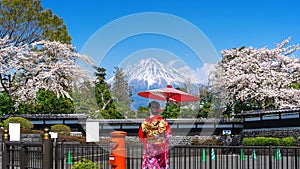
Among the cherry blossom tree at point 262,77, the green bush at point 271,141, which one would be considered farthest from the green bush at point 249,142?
the cherry blossom tree at point 262,77

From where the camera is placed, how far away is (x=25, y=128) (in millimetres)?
28828

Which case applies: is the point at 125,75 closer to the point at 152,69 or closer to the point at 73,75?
the point at 152,69

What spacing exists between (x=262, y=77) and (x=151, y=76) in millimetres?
31313

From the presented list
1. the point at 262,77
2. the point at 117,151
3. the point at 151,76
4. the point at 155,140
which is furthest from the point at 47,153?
the point at 262,77

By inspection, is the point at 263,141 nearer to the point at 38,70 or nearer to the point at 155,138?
the point at 38,70

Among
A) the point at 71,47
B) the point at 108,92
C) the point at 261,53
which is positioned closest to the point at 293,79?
the point at 261,53

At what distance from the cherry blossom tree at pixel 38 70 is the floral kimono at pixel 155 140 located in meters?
24.1

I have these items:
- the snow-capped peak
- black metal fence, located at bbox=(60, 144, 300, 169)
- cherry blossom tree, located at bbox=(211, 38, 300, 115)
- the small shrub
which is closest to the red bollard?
black metal fence, located at bbox=(60, 144, 300, 169)

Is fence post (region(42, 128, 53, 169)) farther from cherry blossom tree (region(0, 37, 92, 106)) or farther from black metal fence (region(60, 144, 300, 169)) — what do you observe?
cherry blossom tree (region(0, 37, 92, 106))

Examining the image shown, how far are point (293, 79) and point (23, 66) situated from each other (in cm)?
2230

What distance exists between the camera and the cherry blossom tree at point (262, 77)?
40.9 m

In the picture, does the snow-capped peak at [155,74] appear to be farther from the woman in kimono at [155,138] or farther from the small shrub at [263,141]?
the small shrub at [263,141]

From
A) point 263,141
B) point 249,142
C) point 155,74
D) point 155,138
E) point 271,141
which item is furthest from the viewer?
point 249,142

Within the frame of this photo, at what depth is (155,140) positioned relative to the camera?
33.1ft
